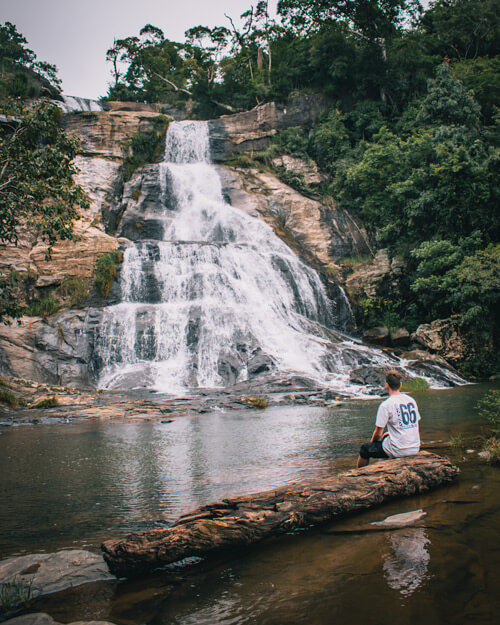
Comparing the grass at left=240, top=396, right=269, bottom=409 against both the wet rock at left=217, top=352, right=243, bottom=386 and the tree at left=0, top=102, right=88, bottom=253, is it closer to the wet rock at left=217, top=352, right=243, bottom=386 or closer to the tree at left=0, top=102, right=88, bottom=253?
the wet rock at left=217, top=352, right=243, bottom=386

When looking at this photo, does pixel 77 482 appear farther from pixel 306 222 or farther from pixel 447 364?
pixel 306 222

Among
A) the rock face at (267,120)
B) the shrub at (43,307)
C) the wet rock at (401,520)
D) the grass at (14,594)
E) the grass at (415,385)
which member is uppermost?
the rock face at (267,120)

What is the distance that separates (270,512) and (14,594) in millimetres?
1751

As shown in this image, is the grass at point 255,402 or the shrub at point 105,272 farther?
the shrub at point 105,272

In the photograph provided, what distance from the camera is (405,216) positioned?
2411cm

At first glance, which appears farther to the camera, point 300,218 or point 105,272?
point 300,218

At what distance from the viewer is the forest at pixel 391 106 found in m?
20.3

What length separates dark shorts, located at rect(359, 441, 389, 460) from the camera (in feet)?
15.0

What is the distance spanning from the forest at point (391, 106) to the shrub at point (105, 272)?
347 inches

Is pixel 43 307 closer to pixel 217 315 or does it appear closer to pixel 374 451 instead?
pixel 217 315

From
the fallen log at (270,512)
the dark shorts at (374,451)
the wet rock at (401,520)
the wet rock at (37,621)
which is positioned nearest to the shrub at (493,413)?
the dark shorts at (374,451)

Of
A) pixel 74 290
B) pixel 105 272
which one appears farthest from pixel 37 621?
pixel 105 272

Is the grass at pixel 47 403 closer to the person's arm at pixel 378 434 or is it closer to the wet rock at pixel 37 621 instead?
the person's arm at pixel 378 434

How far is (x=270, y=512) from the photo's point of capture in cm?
329
